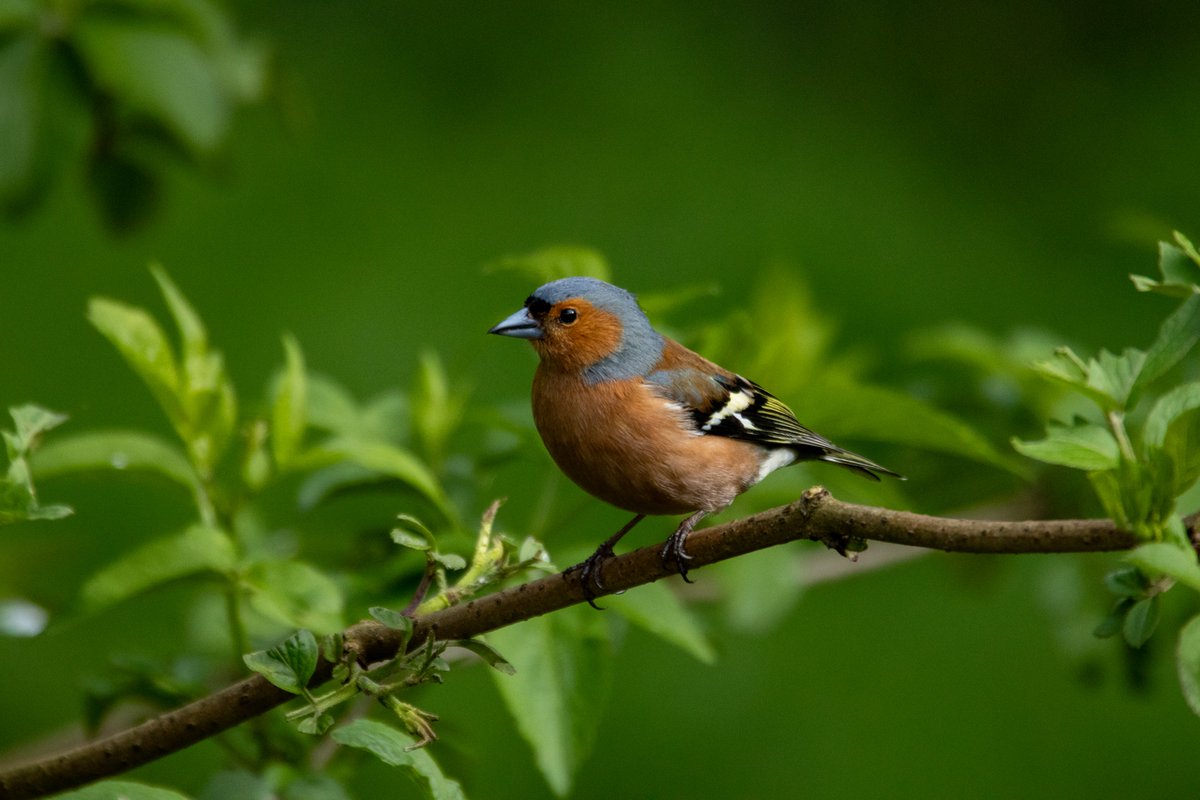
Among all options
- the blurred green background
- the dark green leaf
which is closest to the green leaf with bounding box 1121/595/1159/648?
the dark green leaf

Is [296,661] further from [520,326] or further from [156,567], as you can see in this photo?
[520,326]

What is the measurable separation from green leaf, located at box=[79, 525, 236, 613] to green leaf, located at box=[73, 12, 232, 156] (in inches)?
43.1

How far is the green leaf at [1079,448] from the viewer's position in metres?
1.82

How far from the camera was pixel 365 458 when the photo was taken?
2.55m

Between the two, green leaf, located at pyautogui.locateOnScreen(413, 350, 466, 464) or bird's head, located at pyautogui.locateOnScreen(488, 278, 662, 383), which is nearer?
green leaf, located at pyautogui.locateOnScreen(413, 350, 466, 464)

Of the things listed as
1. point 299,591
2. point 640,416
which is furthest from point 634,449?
point 299,591

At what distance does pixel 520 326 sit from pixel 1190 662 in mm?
1893

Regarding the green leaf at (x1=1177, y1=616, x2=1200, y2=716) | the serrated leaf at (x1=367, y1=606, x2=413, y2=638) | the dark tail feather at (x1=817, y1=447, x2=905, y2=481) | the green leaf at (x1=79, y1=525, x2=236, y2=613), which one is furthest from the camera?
the dark tail feather at (x1=817, y1=447, x2=905, y2=481)

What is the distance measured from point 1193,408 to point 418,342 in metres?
5.75

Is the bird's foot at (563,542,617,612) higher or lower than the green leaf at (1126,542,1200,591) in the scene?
lower

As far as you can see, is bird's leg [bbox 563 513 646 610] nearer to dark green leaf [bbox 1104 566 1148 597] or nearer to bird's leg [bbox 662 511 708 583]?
bird's leg [bbox 662 511 708 583]

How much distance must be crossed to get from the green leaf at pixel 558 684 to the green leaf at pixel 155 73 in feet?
4.53

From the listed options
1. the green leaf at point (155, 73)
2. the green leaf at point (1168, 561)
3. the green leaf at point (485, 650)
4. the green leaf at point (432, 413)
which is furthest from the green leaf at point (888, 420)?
the green leaf at point (155, 73)

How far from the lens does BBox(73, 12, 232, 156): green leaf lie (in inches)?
115
